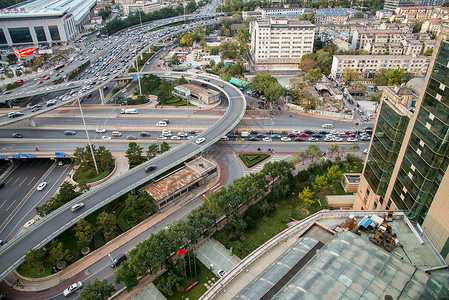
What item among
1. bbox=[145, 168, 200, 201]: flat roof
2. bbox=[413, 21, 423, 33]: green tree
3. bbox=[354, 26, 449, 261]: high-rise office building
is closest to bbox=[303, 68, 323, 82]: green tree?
bbox=[354, 26, 449, 261]: high-rise office building

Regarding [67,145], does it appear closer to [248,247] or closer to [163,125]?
Result: [163,125]

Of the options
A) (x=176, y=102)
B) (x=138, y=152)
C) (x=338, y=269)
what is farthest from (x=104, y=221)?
(x=176, y=102)

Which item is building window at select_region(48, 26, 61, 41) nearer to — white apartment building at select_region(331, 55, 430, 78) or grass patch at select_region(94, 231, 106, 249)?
white apartment building at select_region(331, 55, 430, 78)

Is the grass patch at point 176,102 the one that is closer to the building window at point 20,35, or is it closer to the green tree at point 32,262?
the green tree at point 32,262

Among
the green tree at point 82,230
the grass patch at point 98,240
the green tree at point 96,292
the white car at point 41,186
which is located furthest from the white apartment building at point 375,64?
the green tree at point 96,292

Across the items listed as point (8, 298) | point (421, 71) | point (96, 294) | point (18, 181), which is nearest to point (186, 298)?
point (96, 294)

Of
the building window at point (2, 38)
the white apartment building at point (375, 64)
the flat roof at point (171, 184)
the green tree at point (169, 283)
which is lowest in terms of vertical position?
the green tree at point (169, 283)

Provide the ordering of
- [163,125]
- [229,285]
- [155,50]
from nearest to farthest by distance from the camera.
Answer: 1. [229,285]
2. [163,125]
3. [155,50]
